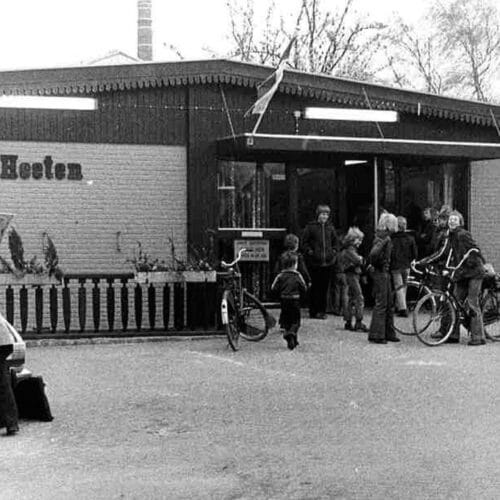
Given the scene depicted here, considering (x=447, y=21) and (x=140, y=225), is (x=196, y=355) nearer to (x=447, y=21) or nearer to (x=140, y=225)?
(x=140, y=225)

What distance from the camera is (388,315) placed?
1416 centimetres

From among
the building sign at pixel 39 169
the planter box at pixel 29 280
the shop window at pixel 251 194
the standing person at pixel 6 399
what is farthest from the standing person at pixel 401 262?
the standing person at pixel 6 399

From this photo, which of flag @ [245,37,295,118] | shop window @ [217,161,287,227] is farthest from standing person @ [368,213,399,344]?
shop window @ [217,161,287,227]

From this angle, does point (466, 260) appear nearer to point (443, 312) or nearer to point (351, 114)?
point (443, 312)

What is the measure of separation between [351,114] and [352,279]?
3764 mm

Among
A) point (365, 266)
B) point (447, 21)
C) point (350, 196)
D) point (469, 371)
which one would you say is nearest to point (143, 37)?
point (447, 21)

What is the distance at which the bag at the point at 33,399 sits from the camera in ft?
29.9

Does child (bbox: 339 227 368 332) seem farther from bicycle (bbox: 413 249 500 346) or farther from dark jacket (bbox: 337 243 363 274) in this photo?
bicycle (bbox: 413 249 500 346)

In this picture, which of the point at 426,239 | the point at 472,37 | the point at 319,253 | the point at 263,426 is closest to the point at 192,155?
the point at 319,253

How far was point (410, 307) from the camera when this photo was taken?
16.8 metres

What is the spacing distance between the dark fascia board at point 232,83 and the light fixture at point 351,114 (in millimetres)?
112

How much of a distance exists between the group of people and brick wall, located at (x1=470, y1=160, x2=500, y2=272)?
1143 millimetres

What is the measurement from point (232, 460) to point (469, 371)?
4.73m

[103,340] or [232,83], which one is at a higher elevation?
[232,83]
